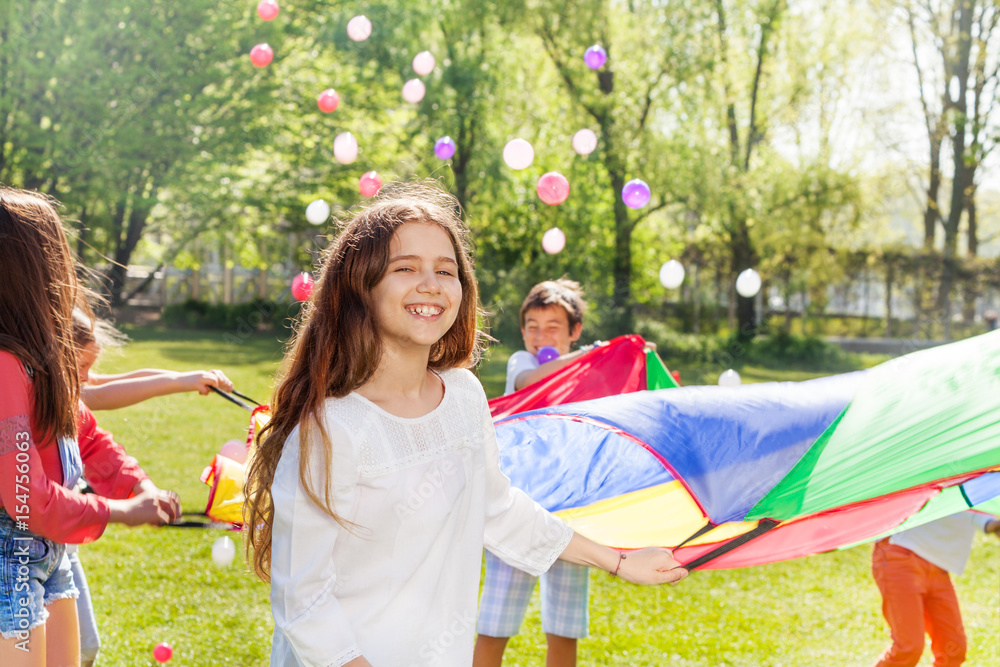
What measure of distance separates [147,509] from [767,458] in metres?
1.71

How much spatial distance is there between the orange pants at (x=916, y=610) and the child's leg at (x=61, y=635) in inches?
104

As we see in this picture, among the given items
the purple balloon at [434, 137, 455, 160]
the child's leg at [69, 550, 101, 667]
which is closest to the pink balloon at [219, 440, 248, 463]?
the child's leg at [69, 550, 101, 667]

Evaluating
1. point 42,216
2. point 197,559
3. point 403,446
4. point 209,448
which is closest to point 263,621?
point 197,559

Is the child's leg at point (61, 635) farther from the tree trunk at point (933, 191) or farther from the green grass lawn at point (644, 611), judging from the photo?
the tree trunk at point (933, 191)

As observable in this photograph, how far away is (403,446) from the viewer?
1.61 meters

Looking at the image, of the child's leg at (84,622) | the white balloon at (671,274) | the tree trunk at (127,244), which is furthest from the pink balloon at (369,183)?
the tree trunk at (127,244)

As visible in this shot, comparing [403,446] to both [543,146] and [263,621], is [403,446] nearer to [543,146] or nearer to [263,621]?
[263,621]

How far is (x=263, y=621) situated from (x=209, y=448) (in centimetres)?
423

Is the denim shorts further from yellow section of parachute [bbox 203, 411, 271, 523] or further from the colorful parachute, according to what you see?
the colorful parachute

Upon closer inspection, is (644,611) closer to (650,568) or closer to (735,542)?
(735,542)

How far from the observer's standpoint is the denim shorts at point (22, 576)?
186 centimetres

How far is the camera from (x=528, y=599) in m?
2.99

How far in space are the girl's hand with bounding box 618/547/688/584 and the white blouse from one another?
38cm

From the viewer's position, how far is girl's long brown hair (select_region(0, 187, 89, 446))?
1.91 m
